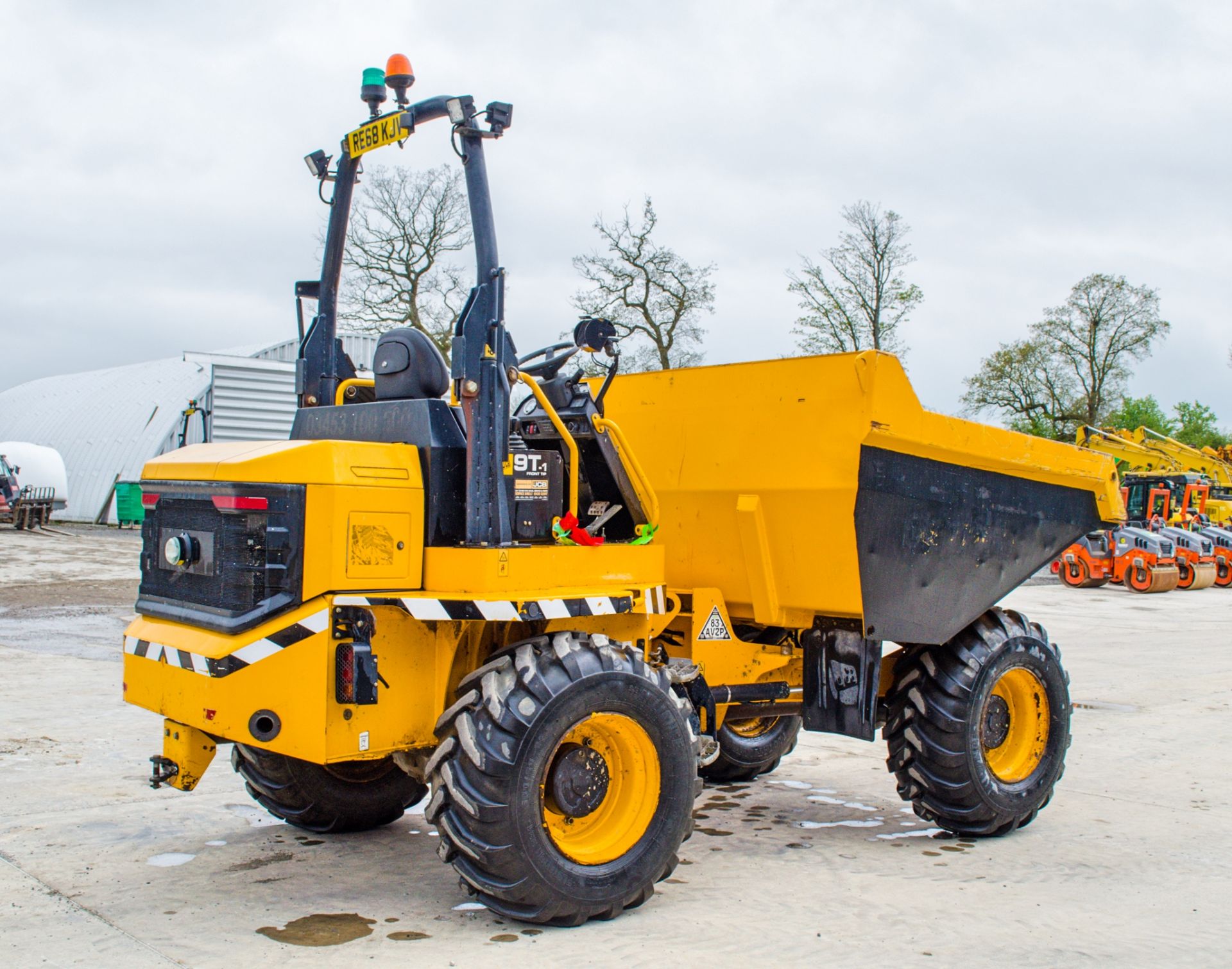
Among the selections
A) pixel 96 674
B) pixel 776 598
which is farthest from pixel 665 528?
pixel 96 674

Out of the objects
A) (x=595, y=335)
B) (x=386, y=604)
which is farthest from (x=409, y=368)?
(x=386, y=604)

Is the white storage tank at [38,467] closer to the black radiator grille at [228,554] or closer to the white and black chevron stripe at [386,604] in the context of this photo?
the black radiator grille at [228,554]

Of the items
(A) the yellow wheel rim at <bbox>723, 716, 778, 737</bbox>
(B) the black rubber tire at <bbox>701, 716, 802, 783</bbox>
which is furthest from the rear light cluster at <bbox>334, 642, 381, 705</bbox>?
(A) the yellow wheel rim at <bbox>723, 716, 778, 737</bbox>

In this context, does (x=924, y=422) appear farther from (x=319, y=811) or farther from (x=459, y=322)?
(x=319, y=811)

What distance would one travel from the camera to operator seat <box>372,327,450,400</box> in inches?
183

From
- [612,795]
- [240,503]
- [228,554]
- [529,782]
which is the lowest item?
[612,795]

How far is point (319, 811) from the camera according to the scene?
212 inches

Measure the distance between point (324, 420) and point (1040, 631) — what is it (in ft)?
12.3

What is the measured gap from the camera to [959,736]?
5.67m

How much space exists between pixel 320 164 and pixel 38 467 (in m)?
29.1

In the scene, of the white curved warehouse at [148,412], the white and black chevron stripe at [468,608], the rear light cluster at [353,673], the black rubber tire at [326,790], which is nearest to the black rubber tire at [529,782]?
the white and black chevron stripe at [468,608]

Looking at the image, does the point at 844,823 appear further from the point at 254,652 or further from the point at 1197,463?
the point at 1197,463

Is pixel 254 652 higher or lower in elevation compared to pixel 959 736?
higher

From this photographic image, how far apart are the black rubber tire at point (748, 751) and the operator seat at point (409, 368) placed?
9.59 feet
